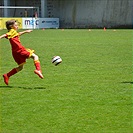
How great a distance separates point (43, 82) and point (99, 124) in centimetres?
392

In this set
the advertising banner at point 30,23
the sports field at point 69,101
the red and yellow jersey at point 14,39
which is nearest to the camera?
the sports field at point 69,101

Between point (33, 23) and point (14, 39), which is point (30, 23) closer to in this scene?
point (33, 23)

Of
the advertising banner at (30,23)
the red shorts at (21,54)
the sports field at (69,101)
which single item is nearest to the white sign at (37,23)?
the advertising banner at (30,23)

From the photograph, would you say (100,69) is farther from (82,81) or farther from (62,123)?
(62,123)

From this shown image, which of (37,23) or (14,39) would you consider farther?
(37,23)

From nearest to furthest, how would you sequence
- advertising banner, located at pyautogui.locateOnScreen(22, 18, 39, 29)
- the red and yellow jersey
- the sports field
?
the sports field, the red and yellow jersey, advertising banner, located at pyautogui.locateOnScreen(22, 18, 39, 29)

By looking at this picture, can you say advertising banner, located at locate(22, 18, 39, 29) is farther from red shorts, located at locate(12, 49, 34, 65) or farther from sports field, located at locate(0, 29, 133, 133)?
red shorts, located at locate(12, 49, 34, 65)

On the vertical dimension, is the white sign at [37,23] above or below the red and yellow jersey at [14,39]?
below

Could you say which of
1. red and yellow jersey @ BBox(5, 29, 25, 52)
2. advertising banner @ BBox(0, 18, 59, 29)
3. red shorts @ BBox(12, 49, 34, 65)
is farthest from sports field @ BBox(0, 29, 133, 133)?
advertising banner @ BBox(0, 18, 59, 29)

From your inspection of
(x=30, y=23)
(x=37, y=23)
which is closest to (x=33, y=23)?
(x=30, y=23)

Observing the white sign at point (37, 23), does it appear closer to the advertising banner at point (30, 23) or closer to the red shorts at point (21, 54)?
the advertising banner at point (30, 23)

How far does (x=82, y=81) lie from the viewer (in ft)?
31.1

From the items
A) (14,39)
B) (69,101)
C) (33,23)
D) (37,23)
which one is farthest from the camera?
(37,23)

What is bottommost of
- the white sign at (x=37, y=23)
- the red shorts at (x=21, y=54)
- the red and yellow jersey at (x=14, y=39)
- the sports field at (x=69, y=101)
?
the white sign at (x=37, y=23)
